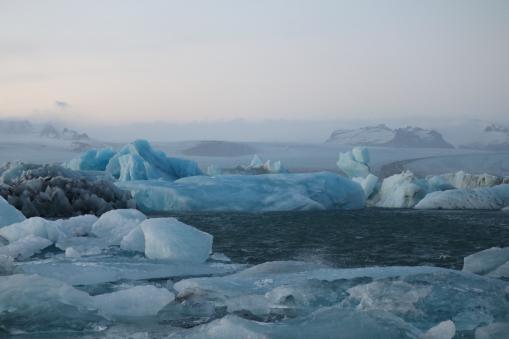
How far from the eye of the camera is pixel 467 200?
16016mm

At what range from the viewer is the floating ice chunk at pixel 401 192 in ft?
56.7

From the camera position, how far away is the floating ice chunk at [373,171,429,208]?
56.7 feet

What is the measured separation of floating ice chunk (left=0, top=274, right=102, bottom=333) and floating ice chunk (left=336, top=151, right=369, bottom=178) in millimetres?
19140

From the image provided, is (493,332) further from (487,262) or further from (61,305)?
(61,305)

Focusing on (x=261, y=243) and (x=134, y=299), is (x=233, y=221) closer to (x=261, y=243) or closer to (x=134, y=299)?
(x=261, y=243)

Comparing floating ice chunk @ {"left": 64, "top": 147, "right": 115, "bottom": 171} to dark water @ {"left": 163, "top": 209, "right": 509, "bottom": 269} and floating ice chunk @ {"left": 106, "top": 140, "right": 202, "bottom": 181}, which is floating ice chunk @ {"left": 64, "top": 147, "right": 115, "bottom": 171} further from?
dark water @ {"left": 163, "top": 209, "right": 509, "bottom": 269}

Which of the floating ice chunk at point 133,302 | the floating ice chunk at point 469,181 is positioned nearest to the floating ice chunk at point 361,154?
the floating ice chunk at point 469,181

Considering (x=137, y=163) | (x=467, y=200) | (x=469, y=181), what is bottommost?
(x=467, y=200)

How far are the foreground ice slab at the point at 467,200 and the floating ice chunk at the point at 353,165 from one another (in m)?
6.05

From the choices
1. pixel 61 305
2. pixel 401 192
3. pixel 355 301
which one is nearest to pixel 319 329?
pixel 355 301

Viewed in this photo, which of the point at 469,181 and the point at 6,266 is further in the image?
the point at 469,181

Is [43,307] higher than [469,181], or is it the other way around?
[43,307]

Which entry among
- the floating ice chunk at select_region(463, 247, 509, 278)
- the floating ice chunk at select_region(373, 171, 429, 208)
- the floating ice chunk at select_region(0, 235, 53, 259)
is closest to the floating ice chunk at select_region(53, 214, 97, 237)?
the floating ice chunk at select_region(0, 235, 53, 259)

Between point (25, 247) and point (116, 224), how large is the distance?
5.47ft
